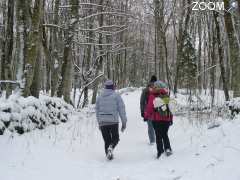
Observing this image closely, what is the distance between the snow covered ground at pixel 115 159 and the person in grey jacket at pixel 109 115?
501 mm

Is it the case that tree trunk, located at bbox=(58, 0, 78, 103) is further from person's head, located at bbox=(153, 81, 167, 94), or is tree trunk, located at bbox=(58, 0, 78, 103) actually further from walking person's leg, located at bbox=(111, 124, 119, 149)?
person's head, located at bbox=(153, 81, 167, 94)

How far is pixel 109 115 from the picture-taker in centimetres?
905

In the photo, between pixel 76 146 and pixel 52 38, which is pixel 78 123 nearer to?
pixel 76 146

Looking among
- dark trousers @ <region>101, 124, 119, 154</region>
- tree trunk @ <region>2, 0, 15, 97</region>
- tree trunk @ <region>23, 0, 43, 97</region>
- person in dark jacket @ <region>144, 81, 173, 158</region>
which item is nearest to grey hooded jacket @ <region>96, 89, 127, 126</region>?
dark trousers @ <region>101, 124, 119, 154</region>

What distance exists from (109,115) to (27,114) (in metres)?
2.17

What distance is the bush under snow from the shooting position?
28.7ft

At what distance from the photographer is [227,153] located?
6742 mm

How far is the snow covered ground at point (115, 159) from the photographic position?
6.57 meters

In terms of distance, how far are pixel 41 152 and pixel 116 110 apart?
2.06m

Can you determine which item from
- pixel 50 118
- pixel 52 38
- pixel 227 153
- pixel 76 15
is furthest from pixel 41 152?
pixel 52 38

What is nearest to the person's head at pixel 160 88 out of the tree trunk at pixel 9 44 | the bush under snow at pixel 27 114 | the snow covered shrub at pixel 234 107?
the snow covered shrub at pixel 234 107

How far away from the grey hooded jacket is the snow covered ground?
93 centimetres

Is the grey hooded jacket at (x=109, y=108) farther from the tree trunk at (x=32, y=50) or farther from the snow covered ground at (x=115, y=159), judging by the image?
the tree trunk at (x=32, y=50)

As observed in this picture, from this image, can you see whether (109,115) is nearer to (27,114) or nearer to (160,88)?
(160,88)
